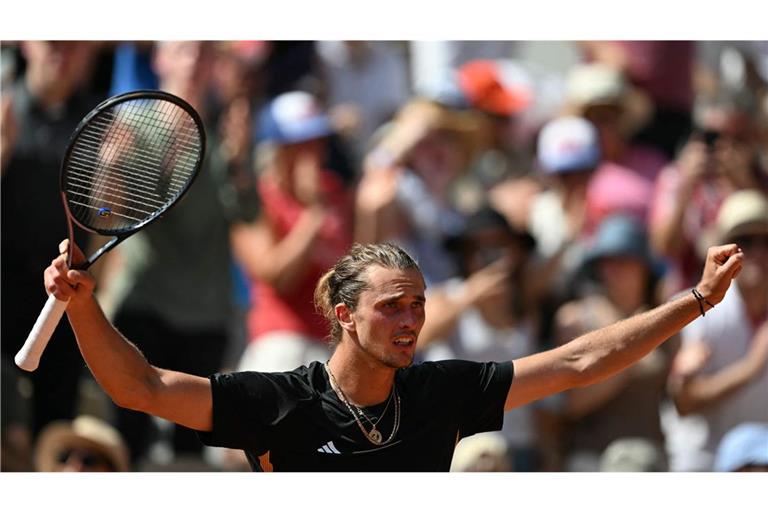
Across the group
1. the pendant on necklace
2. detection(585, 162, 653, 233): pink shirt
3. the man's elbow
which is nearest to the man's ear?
the pendant on necklace

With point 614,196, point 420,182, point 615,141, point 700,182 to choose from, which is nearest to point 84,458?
point 420,182

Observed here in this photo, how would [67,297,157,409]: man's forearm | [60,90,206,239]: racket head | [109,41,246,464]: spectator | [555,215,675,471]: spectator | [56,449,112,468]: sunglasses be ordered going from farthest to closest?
[555,215,675,471]: spectator, [109,41,246,464]: spectator, [56,449,112,468]: sunglasses, [60,90,206,239]: racket head, [67,297,157,409]: man's forearm

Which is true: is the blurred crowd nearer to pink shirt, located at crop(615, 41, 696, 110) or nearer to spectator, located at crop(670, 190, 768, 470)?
spectator, located at crop(670, 190, 768, 470)

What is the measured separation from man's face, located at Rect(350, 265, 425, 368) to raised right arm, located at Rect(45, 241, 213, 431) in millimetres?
569

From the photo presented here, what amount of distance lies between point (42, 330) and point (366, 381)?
97 centimetres

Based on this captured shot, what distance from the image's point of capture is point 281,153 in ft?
28.0

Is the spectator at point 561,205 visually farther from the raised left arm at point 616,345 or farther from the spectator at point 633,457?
the raised left arm at point 616,345

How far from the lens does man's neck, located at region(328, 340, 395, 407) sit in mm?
4719

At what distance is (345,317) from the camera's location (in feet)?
15.8

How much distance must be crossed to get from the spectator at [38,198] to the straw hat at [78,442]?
0.26 meters

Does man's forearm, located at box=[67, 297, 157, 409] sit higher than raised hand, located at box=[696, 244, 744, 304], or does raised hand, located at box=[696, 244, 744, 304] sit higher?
raised hand, located at box=[696, 244, 744, 304]

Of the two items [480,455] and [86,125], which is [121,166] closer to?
[86,125]

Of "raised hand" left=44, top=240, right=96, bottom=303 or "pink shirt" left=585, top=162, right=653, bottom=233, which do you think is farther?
"pink shirt" left=585, top=162, right=653, bottom=233

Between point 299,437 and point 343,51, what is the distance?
16.1ft
